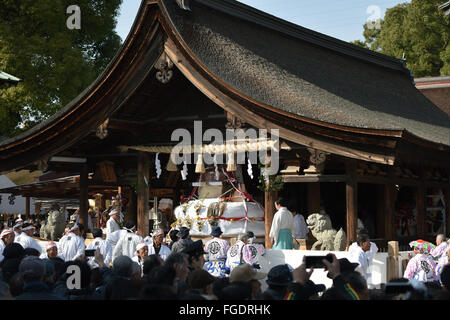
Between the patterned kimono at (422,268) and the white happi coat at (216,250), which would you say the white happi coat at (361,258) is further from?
the white happi coat at (216,250)

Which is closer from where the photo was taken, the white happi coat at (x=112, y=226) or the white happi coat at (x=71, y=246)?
the white happi coat at (x=71, y=246)

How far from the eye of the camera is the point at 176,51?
39.3ft

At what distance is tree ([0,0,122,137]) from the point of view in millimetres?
20469

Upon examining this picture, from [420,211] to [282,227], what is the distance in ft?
15.0

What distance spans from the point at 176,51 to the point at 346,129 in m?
3.61

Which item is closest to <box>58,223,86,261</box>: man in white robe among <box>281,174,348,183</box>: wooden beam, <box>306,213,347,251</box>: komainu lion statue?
<box>281,174,348,183</box>: wooden beam

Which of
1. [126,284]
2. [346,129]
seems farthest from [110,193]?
[126,284]

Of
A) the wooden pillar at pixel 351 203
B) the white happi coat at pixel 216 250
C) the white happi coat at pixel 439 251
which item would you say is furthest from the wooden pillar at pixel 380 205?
the white happi coat at pixel 216 250

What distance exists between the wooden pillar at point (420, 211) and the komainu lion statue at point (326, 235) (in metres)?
3.09

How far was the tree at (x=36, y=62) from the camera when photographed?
67.2 ft

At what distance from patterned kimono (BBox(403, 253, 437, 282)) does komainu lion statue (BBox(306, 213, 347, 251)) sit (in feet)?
9.50

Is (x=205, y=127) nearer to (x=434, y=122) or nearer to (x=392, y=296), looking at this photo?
(x=434, y=122)

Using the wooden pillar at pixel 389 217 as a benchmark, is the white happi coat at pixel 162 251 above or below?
below

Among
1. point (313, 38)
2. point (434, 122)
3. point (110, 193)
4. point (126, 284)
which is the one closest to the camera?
point (126, 284)
